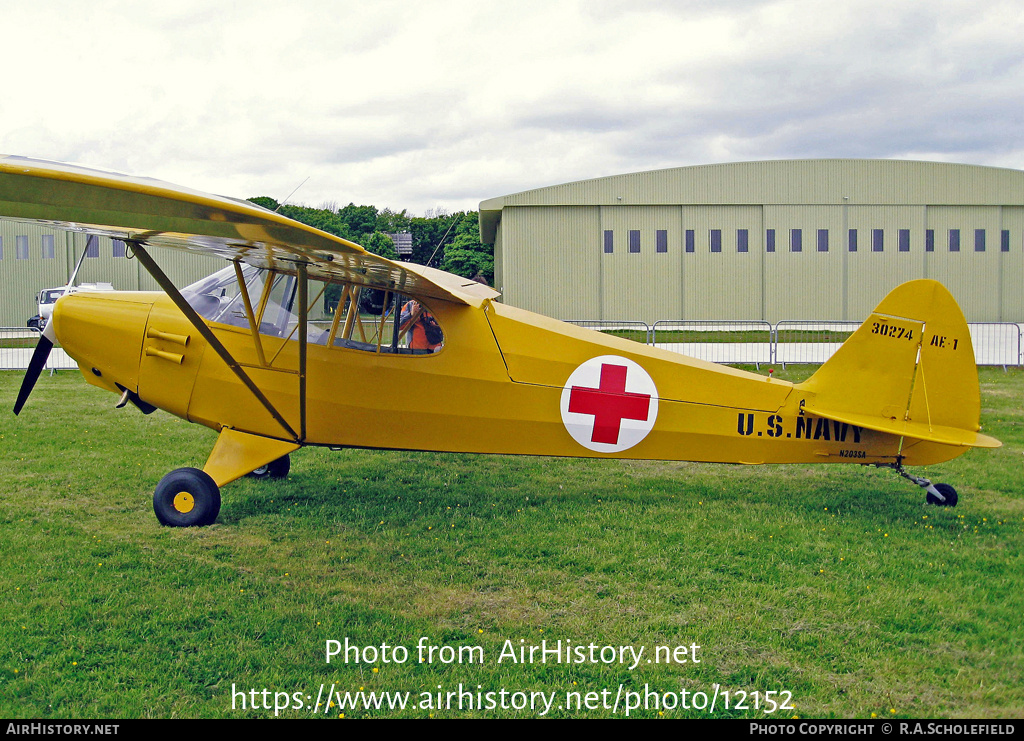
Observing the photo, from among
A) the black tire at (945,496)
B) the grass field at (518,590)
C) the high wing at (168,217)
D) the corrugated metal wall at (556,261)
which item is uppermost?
the corrugated metal wall at (556,261)

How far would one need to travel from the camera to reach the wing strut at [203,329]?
5.09m

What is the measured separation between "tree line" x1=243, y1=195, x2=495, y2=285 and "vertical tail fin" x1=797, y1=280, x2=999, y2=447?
4906 centimetres

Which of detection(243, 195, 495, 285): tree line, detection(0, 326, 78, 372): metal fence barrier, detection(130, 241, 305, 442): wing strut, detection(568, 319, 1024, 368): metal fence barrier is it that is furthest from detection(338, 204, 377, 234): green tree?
detection(130, 241, 305, 442): wing strut

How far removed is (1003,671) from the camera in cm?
356

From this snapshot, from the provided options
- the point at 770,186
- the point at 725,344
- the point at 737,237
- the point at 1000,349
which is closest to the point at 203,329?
the point at 725,344

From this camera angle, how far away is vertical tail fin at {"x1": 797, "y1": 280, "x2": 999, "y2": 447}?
18.8 ft

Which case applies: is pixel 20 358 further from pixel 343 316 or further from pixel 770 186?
pixel 770 186

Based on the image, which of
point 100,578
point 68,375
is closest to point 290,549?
point 100,578

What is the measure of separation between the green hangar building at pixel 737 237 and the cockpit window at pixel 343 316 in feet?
99.5

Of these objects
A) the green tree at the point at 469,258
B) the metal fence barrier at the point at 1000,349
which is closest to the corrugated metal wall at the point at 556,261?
the metal fence barrier at the point at 1000,349

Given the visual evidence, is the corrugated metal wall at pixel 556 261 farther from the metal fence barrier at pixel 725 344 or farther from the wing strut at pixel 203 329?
the wing strut at pixel 203 329

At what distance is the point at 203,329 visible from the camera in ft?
18.3

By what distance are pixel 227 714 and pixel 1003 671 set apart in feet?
12.3

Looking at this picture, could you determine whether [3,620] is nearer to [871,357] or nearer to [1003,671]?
[1003,671]
